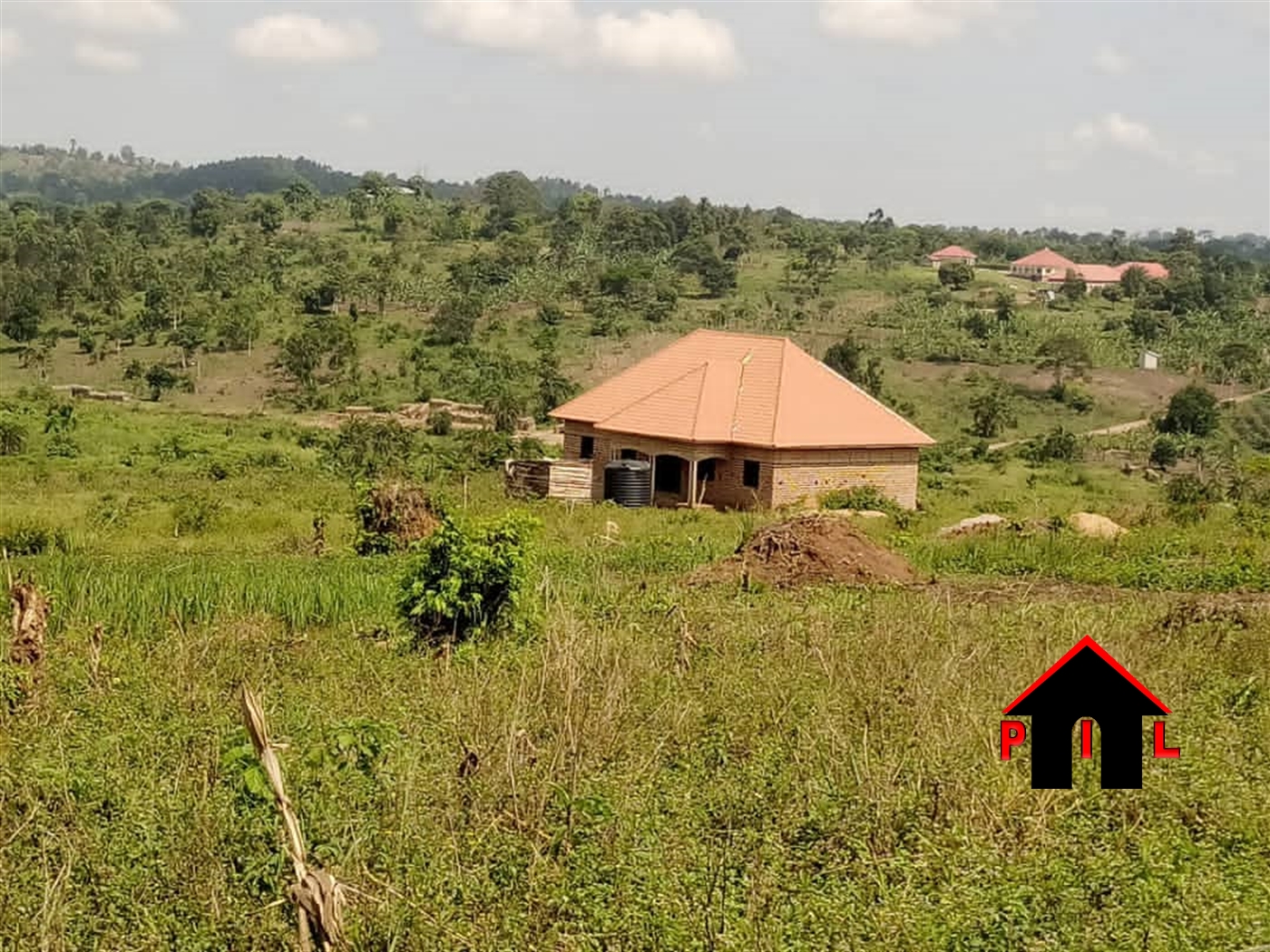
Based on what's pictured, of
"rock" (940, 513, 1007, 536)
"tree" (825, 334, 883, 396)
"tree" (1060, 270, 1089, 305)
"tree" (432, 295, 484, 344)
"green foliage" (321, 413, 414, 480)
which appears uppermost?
"tree" (1060, 270, 1089, 305)

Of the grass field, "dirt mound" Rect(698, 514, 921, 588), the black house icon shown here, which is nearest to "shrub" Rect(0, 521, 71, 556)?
the grass field

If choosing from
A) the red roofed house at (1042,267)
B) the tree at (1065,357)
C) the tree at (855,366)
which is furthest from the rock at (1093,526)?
the red roofed house at (1042,267)

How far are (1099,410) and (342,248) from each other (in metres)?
35.8

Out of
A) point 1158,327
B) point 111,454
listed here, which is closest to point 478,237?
point 1158,327

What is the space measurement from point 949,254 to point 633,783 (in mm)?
89303

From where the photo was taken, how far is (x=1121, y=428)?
47.9m

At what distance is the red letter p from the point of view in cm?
721

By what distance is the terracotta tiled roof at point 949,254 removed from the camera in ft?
296

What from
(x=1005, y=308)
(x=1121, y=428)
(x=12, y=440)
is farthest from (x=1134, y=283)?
(x=12, y=440)

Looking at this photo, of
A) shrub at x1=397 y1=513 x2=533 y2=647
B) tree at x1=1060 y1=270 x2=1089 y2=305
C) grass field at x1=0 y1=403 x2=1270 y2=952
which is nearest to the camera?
grass field at x1=0 y1=403 x2=1270 y2=952

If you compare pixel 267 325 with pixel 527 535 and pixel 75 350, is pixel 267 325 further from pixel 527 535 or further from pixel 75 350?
pixel 527 535

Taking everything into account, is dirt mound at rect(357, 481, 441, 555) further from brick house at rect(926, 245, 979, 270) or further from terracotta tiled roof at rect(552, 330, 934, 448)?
brick house at rect(926, 245, 979, 270)

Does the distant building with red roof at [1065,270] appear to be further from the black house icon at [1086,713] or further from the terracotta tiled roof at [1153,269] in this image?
the black house icon at [1086,713]

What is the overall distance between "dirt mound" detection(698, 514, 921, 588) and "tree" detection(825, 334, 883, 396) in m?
32.6
